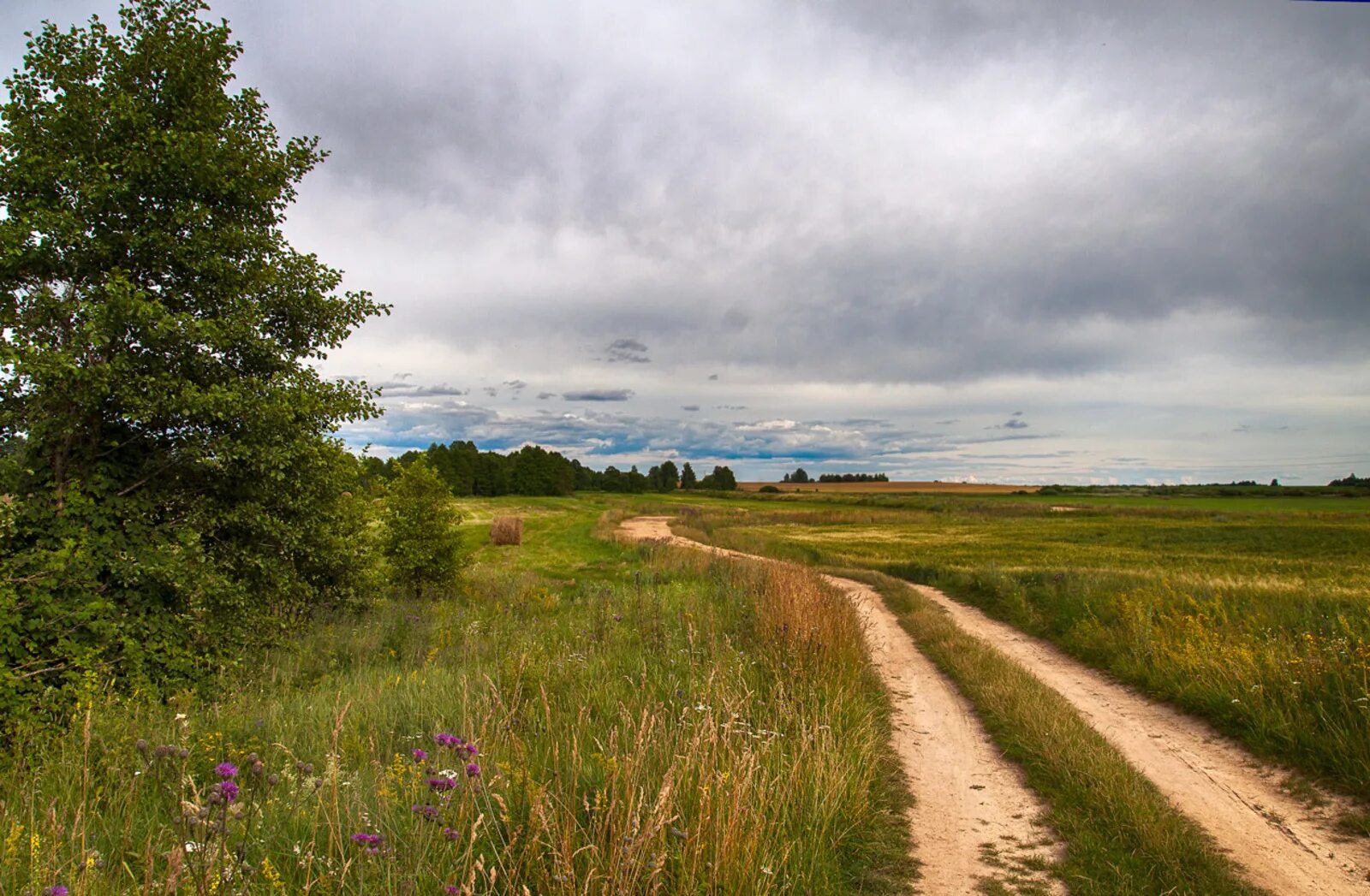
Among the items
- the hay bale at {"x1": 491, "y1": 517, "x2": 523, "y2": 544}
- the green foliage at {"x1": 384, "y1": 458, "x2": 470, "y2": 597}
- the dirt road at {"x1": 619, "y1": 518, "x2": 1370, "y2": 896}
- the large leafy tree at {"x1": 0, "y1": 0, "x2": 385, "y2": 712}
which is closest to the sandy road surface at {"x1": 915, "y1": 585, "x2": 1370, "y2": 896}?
the dirt road at {"x1": 619, "y1": 518, "x2": 1370, "y2": 896}

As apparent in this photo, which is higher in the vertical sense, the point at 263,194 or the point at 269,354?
the point at 263,194

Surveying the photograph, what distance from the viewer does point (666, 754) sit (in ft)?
14.8

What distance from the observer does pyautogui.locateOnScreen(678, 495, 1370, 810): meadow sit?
289 inches

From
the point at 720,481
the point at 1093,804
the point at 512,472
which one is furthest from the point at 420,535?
the point at 720,481

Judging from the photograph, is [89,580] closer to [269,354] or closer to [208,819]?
[269,354]

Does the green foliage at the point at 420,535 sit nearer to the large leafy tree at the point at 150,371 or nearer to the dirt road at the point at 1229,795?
the large leafy tree at the point at 150,371

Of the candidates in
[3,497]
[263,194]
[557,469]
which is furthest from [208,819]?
[557,469]

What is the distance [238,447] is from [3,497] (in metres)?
2.52

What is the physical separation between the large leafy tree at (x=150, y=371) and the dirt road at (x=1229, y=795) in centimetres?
972

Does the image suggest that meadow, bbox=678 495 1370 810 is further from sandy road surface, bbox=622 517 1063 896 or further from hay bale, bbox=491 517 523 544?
hay bale, bbox=491 517 523 544

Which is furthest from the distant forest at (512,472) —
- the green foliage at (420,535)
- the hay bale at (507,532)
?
the green foliage at (420,535)

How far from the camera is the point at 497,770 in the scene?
177 inches

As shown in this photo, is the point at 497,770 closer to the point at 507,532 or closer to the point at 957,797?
the point at 957,797

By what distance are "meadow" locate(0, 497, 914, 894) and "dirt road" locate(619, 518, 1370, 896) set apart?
132 cm
